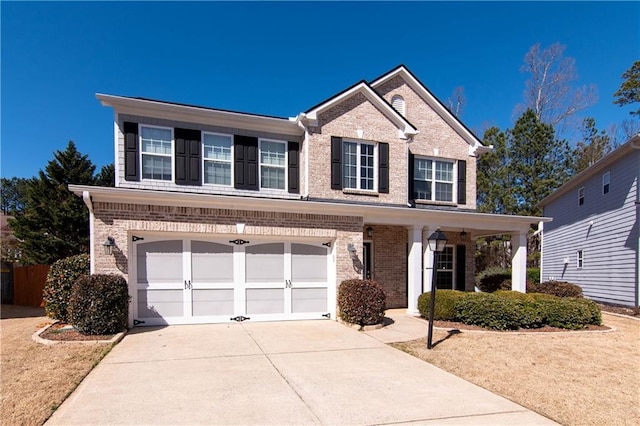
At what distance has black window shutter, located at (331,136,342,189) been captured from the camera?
11.9 m

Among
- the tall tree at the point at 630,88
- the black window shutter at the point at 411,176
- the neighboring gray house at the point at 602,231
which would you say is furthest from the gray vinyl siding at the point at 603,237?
the tall tree at the point at 630,88

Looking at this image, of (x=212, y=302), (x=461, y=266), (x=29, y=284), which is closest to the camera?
(x=212, y=302)

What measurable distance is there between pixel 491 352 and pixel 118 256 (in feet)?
27.6

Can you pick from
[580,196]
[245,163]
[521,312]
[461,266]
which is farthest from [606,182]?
[245,163]

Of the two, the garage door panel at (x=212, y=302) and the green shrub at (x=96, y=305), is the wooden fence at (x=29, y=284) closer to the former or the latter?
the green shrub at (x=96, y=305)

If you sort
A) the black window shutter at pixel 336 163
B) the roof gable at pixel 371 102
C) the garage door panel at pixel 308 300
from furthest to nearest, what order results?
the black window shutter at pixel 336 163, the roof gable at pixel 371 102, the garage door panel at pixel 308 300

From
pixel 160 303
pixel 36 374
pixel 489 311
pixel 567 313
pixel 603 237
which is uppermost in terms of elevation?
pixel 603 237

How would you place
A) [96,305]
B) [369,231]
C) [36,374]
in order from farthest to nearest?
[369,231] → [96,305] → [36,374]

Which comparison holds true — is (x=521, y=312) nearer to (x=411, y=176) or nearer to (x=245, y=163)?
(x=411, y=176)

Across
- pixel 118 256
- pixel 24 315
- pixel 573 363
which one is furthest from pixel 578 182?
pixel 24 315

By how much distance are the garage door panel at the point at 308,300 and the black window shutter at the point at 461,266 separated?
683cm

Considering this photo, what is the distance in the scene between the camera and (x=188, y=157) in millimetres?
11070

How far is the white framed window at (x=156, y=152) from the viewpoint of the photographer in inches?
425

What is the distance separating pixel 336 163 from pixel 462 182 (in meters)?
5.42
